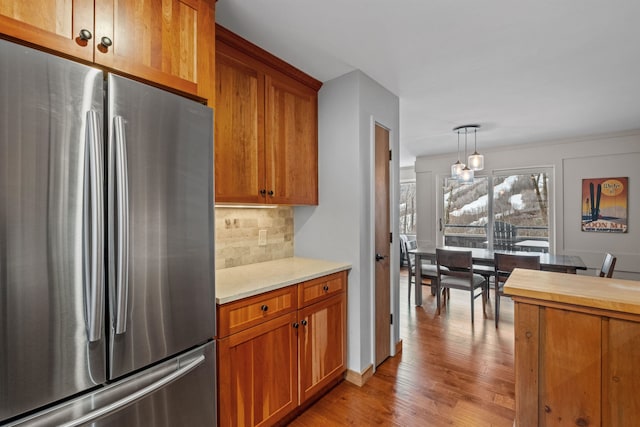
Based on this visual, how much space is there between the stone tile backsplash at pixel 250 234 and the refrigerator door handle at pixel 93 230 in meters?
1.08

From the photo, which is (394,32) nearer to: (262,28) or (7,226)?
(262,28)

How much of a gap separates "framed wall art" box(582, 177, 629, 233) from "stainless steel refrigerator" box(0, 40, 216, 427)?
5374 millimetres

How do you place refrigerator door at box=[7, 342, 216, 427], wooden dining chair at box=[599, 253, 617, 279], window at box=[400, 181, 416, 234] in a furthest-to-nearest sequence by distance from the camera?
window at box=[400, 181, 416, 234] < wooden dining chair at box=[599, 253, 617, 279] < refrigerator door at box=[7, 342, 216, 427]

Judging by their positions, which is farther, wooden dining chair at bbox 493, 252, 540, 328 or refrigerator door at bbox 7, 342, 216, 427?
wooden dining chair at bbox 493, 252, 540, 328

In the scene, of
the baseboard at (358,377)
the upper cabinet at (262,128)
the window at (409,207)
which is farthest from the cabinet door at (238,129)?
the window at (409,207)

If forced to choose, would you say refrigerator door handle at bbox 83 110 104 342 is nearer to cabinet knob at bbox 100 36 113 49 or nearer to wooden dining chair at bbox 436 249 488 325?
cabinet knob at bbox 100 36 113 49

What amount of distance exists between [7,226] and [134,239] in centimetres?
33

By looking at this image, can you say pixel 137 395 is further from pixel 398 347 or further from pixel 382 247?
pixel 398 347

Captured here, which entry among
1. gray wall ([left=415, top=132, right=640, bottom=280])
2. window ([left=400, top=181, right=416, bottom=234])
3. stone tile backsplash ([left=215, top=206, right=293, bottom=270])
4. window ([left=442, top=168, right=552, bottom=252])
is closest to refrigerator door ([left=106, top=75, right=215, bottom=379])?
stone tile backsplash ([left=215, top=206, right=293, bottom=270])

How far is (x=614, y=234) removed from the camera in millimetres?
4203

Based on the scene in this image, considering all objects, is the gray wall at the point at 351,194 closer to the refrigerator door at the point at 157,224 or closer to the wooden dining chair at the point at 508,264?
the refrigerator door at the point at 157,224

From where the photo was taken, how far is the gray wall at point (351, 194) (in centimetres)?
228

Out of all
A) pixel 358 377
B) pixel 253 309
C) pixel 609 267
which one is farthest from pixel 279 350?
pixel 609 267

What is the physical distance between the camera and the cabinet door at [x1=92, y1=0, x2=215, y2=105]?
1109mm
